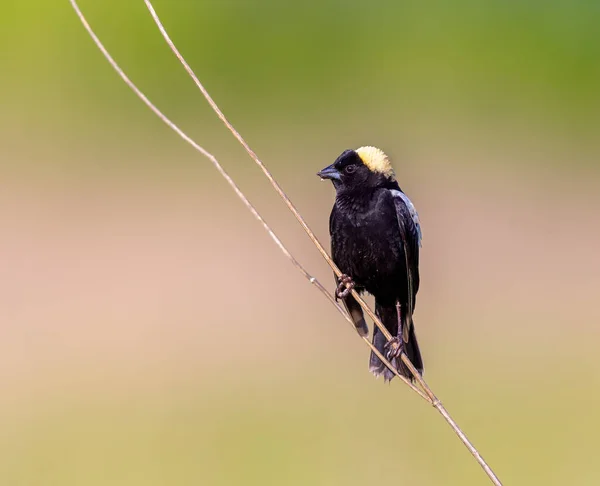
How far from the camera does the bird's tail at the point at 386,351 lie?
4355 mm

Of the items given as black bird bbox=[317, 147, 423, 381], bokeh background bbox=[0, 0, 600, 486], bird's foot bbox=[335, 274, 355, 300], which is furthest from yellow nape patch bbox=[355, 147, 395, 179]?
bokeh background bbox=[0, 0, 600, 486]

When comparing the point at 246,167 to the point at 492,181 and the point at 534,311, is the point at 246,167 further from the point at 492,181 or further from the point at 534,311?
the point at 534,311

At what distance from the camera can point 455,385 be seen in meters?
7.68

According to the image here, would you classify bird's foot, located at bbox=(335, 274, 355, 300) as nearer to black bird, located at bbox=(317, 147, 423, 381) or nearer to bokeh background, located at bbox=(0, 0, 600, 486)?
black bird, located at bbox=(317, 147, 423, 381)

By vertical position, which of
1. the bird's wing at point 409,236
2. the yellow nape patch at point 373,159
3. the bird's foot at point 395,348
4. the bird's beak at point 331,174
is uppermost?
the bird's beak at point 331,174

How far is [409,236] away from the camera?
4.31 metres

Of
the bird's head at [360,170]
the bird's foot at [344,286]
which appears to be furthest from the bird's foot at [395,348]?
the bird's head at [360,170]

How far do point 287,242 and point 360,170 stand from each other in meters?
5.37

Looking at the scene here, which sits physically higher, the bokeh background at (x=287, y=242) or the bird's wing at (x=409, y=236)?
the bokeh background at (x=287, y=242)

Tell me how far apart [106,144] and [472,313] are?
5643 mm

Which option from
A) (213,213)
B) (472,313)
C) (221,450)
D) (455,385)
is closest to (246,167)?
(213,213)

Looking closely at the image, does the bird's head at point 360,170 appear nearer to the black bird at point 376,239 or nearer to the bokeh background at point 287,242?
the black bird at point 376,239

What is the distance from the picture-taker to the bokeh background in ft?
22.2

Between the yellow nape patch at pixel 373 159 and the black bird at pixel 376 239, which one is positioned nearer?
the black bird at pixel 376 239
